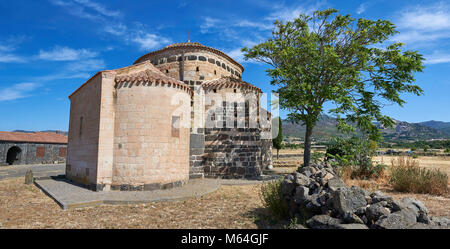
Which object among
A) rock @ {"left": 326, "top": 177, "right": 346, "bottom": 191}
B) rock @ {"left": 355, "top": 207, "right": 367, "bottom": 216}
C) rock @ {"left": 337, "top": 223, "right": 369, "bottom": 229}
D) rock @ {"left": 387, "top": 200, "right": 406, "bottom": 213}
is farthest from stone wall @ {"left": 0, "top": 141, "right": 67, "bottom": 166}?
rock @ {"left": 387, "top": 200, "right": 406, "bottom": 213}

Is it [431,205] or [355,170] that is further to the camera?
[355,170]

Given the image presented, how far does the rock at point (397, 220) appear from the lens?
3.42 metres

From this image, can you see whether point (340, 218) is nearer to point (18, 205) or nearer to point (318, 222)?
point (318, 222)

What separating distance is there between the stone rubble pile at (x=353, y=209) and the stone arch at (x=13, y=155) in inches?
1333

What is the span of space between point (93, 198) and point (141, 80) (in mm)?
4998

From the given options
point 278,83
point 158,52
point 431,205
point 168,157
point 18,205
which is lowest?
point 18,205

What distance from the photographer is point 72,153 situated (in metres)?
11.9

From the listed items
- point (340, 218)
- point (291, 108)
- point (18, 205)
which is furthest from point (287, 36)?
point (18, 205)

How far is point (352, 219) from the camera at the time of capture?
3820mm

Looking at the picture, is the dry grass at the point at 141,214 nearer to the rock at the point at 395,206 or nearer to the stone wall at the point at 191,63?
the rock at the point at 395,206

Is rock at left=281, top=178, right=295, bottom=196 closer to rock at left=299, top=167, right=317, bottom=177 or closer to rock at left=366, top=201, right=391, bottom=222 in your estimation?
rock at left=299, top=167, right=317, bottom=177

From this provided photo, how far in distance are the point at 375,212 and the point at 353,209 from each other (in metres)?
0.38

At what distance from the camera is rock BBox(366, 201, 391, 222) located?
147 inches

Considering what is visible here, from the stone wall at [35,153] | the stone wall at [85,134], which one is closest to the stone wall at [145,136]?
the stone wall at [85,134]
